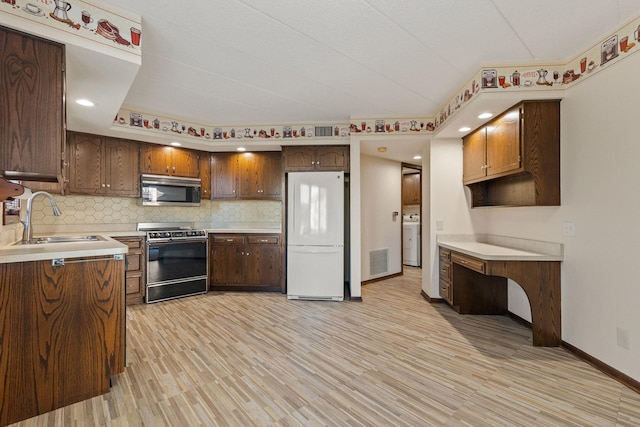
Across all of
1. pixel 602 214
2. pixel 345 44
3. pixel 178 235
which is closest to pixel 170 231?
pixel 178 235

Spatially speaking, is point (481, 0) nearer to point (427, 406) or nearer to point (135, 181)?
point (427, 406)

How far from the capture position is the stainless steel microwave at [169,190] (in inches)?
155

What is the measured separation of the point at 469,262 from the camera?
2887 mm

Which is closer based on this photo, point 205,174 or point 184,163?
point 184,163

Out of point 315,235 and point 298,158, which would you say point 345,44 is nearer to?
point 298,158

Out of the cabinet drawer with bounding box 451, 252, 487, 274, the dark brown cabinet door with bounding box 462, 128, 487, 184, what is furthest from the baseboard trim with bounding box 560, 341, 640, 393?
the dark brown cabinet door with bounding box 462, 128, 487, 184

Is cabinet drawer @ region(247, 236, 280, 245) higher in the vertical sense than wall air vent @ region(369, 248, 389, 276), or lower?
higher

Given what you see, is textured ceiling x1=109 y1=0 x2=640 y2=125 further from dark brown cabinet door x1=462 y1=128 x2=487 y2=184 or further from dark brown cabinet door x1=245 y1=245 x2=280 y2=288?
dark brown cabinet door x1=245 y1=245 x2=280 y2=288

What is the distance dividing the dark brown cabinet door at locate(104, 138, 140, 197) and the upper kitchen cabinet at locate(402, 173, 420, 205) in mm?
5437

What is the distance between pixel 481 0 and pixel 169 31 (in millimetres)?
2116

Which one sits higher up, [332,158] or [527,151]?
[332,158]

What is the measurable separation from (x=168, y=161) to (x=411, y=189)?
5.27 m

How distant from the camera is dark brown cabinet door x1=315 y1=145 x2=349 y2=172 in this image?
4.02m

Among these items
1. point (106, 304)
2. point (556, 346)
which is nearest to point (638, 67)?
point (556, 346)
